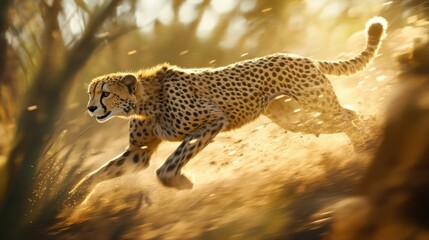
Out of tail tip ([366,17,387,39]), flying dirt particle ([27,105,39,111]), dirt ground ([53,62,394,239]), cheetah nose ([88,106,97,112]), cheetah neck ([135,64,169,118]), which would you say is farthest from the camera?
flying dirt particle ([27,105,39,111])

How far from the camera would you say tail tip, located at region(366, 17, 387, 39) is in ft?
25.4

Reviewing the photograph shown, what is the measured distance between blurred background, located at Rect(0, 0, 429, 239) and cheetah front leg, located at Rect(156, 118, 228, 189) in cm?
43

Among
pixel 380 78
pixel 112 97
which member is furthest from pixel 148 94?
pixel 380 78

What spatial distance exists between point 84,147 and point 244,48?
3.90 meters

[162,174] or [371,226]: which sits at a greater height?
[162,174]

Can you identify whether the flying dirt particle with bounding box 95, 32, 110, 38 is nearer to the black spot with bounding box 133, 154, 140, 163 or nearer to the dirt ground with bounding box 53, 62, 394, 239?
the dirt ground with bounding box 53, 62, 394, 239

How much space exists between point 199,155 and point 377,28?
2654mm

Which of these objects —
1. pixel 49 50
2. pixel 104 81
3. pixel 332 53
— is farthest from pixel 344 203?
pixel 332 53

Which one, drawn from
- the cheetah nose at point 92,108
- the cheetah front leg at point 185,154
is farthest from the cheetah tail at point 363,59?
the cheetah nose at point 92,108

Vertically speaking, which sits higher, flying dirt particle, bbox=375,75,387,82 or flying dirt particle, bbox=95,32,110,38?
flying dirt particle, bbox=95,32,110,38

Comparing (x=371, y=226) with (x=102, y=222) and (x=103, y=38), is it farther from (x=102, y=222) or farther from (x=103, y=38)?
(x=103, y=38)

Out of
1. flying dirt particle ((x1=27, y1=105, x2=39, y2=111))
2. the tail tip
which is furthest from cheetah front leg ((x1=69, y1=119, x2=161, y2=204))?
the tail tip

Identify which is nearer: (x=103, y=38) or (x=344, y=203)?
(x=344, y=203)

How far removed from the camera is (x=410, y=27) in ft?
39.5
